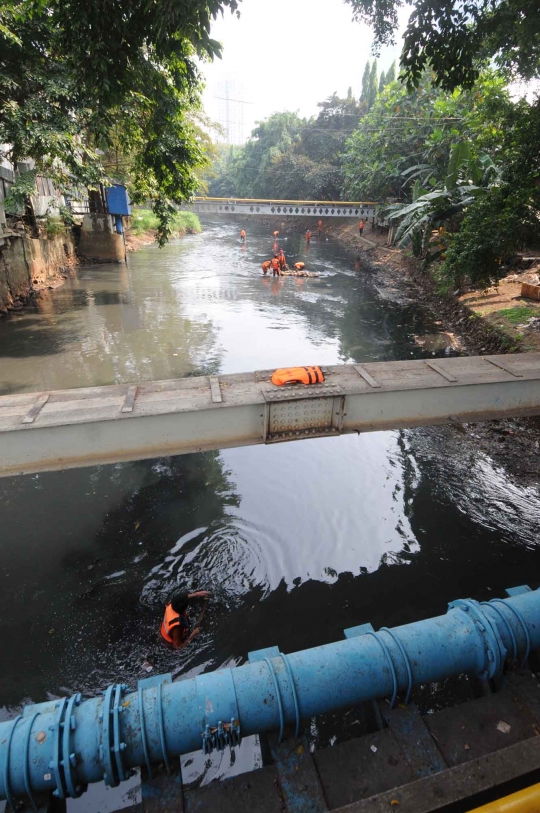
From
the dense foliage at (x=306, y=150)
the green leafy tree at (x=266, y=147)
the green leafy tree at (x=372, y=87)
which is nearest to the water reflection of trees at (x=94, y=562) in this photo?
the dense foliage at (x=306, y=150)

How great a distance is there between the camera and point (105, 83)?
6094mm

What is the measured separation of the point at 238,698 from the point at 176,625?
218 cm

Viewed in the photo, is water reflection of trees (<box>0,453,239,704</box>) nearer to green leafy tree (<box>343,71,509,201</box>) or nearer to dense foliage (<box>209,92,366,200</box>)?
green leafy tree (<box>343,71,509,201</box>)

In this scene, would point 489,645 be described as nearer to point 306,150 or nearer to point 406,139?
point 406,139

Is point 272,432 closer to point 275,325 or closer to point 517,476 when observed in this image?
point 517,476

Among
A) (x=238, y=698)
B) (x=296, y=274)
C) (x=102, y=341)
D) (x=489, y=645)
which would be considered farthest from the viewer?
(x=296, y=274)

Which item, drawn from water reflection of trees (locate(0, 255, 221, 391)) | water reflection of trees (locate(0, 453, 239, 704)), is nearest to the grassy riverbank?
water reflection of trees (locate(0, 255, 221, 391))

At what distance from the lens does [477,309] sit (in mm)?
14719

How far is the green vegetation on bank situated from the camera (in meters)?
35.4

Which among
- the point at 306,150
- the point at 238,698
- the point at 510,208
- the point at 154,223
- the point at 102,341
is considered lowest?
the point at 102,341

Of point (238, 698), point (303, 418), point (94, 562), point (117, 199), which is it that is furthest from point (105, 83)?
point (117, 199)

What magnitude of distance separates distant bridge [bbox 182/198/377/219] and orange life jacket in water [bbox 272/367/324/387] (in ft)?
104

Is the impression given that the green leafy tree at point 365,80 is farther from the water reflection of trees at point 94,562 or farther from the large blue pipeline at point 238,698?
the large blue pipeline at point 238,698

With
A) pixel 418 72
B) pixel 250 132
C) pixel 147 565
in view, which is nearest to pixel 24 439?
pixel 147 565
